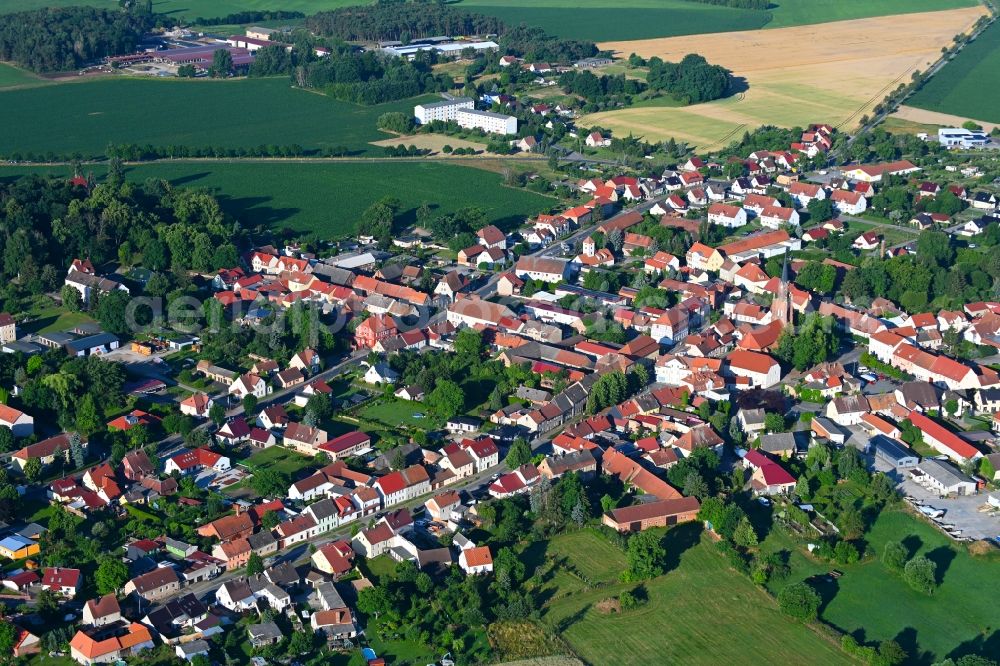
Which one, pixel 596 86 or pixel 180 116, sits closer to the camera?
pixel 180 116

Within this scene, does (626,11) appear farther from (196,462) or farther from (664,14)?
(196,462)

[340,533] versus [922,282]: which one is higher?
[922,282]

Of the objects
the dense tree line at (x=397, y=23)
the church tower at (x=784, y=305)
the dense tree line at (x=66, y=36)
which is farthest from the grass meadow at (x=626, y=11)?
the church tower at (x=784, y=305)

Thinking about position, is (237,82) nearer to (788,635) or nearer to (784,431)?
(784,431)

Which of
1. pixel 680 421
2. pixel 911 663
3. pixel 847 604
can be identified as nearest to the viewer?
pixel 911 663

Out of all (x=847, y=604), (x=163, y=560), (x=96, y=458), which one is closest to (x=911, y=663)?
(x=847, y=604)

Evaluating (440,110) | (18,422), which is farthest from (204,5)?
(18,422)

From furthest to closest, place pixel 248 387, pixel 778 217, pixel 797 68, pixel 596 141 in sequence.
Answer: pixel 797 68
pixel 596 141
pixel 778 217
pixel 248 387
